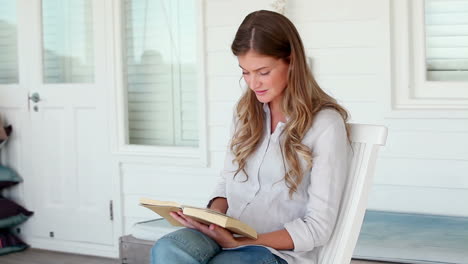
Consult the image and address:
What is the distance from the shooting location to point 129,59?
193 inches

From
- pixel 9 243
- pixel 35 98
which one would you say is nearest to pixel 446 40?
pixel 35 98

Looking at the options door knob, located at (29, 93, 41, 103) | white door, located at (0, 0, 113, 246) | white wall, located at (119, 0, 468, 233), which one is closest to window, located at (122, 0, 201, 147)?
white door, located at (0, 0, 113, 246)

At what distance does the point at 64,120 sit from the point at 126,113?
0.52 m

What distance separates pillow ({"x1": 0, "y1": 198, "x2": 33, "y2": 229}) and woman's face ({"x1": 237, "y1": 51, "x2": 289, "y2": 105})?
3181 millimetres

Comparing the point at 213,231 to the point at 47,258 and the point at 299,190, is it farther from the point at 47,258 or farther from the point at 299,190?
the point at 47,258

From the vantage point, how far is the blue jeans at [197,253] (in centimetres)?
213

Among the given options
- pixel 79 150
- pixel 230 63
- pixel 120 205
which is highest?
pixel 230 63

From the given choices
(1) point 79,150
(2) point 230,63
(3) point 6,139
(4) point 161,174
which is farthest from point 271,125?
(3) point 6,139

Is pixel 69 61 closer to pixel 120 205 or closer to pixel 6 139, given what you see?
pixel 6 139

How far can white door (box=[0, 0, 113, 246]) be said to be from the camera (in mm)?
5020

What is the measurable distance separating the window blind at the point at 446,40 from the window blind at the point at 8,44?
3012mm

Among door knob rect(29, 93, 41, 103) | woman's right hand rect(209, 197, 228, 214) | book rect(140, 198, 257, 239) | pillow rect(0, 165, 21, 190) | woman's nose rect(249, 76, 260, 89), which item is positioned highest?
woman's nose rect(249, 76, 260, 89)

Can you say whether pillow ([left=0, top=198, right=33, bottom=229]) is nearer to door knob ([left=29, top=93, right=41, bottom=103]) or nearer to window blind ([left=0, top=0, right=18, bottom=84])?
door knob ([left=29, top=93, right=41, bottom=103])

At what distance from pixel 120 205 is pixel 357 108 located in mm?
1806
